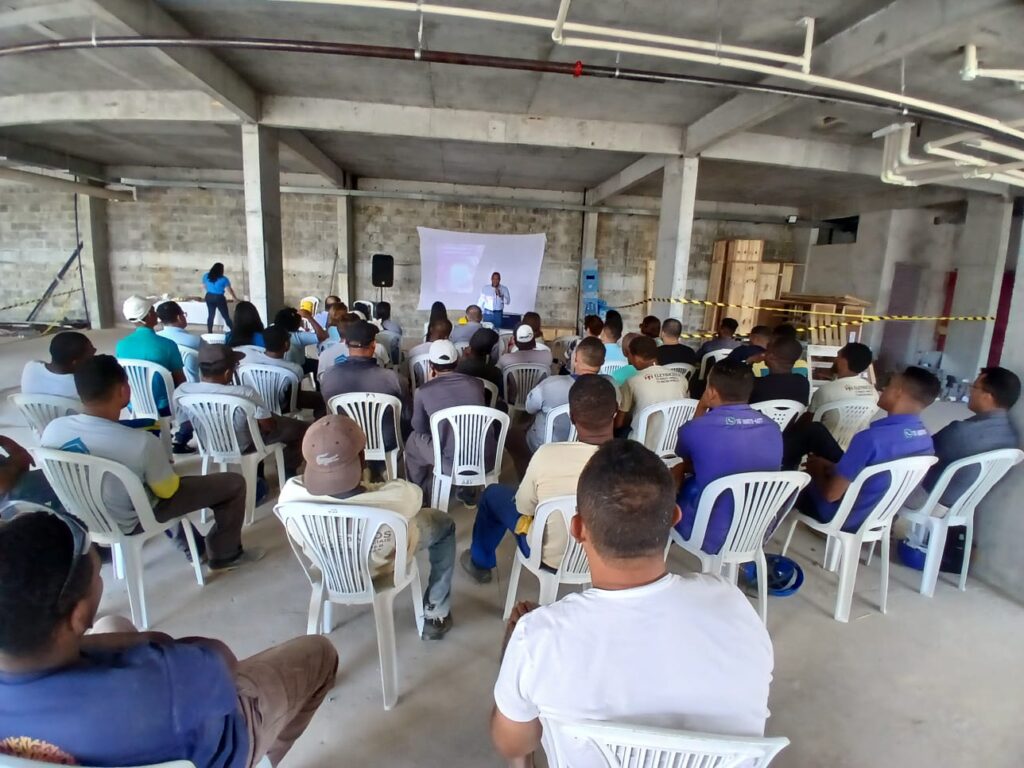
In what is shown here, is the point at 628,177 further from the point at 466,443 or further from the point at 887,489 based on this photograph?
the point at 887,489

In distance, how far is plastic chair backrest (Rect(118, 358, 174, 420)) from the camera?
10.9 feet

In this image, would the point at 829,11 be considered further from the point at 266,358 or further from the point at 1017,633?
the point at 266,358

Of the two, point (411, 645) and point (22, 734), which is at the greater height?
point (22, 734)

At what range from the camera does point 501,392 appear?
388 cm

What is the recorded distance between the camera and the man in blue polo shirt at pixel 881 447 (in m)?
2.15

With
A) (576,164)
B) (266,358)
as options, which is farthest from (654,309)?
(266,358)

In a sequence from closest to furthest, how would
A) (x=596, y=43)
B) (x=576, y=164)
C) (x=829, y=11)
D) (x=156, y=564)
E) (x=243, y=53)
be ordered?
(x=156, y=564), (x=596, y=43), (x=829, y=11), (x=243, y=53), (x=576, y=164)

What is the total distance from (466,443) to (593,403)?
0.97m

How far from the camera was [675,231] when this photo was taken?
6594 millimetres

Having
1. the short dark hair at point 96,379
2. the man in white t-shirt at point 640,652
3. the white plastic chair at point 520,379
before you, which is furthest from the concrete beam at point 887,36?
the short dark hair at point 96,379

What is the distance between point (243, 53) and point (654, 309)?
5236mm

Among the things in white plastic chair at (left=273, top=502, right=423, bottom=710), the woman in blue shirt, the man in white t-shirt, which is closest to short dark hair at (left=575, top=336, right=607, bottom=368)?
white plastic chair at (left=273, top=502, right=423, bottom=710)

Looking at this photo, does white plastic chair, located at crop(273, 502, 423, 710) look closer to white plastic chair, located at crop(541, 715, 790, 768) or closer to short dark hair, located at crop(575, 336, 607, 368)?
white plastic chair, located at crop(541, 715, 790, 768)

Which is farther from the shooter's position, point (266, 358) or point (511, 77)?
point (511, 77)
